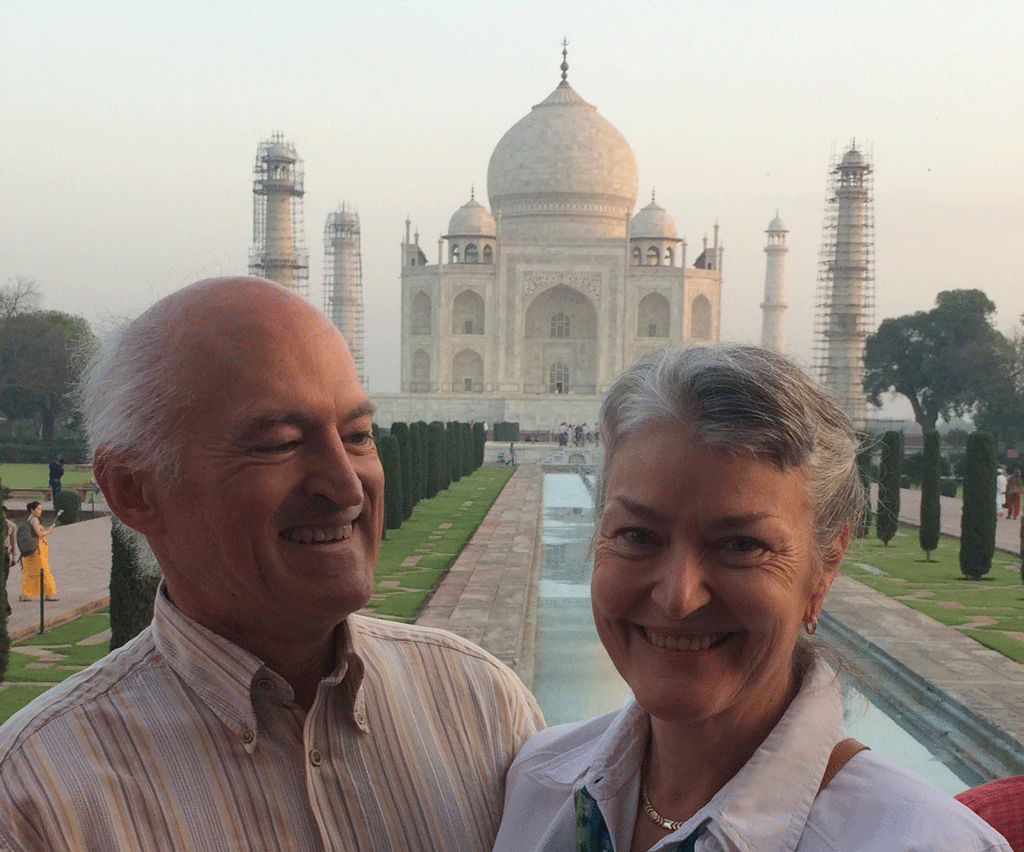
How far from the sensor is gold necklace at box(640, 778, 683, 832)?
0.98m

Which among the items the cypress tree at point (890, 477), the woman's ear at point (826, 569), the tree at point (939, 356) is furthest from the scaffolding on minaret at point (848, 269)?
the woman's ear at point (826, 569)

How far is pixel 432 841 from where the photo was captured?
1.11 m

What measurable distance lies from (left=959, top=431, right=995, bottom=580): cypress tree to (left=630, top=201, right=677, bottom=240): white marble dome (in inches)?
889

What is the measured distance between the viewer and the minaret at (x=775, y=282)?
3064cm

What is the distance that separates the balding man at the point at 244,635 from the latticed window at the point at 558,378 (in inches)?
1118

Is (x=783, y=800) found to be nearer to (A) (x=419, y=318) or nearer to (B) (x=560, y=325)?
(B) (x=560, y=325)

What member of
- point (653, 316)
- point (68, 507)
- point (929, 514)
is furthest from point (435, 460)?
point (653, 316)

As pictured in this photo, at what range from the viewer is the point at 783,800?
89 centimetres

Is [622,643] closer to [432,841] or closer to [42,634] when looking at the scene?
[432,841]

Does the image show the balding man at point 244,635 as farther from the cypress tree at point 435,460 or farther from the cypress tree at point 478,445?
the cypress tree at point 478,445

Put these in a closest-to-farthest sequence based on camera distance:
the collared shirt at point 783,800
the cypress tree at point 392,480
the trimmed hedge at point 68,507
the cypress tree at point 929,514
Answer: the collared shirt at point 783,800 < the cypress tree at point 929,514 < the cypress tree at point 392,480 < the trimmed hedge at point 68,507

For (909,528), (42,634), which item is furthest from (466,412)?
(42,634)

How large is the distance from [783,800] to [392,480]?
367 inches

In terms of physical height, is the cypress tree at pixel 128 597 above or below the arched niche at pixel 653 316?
below
